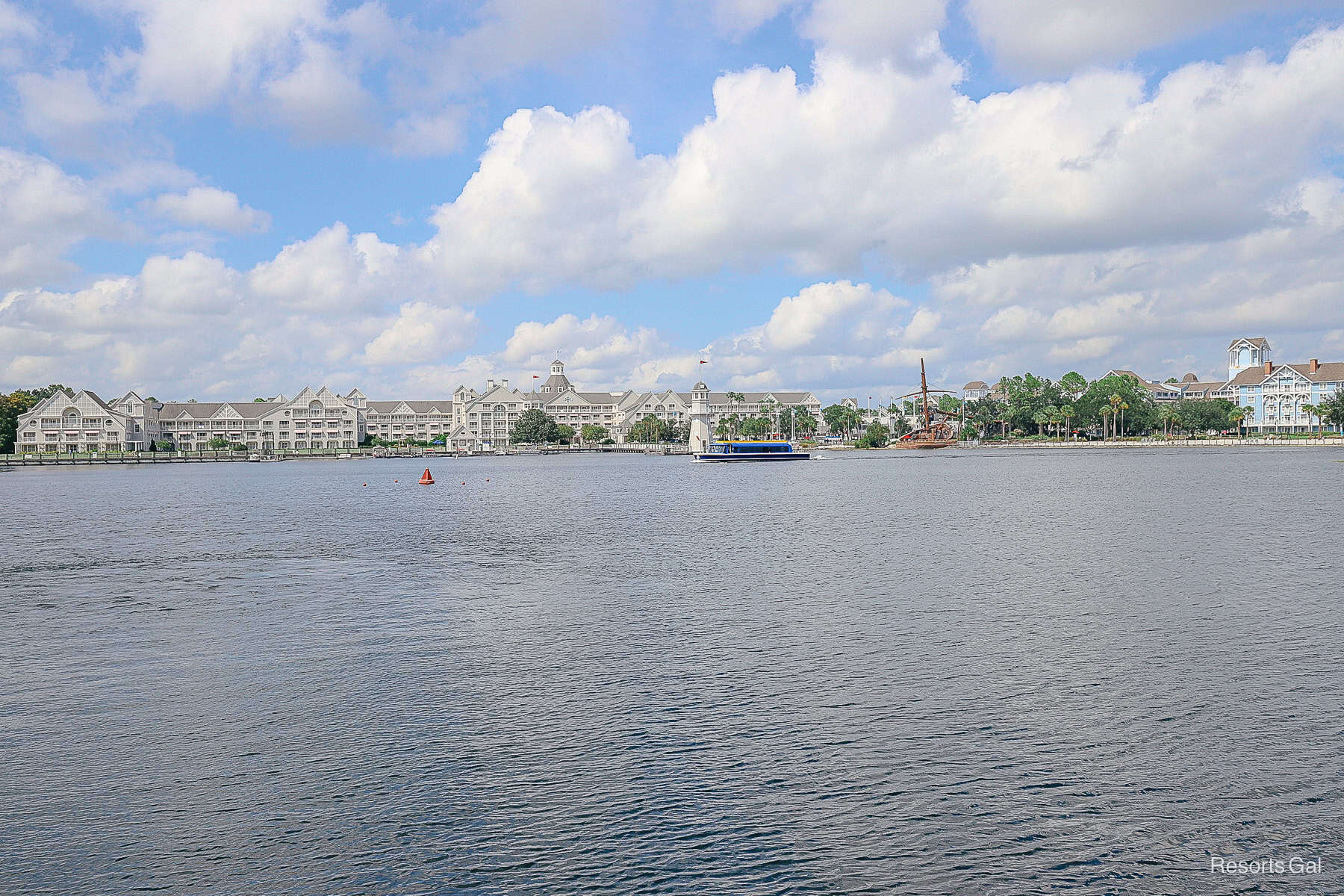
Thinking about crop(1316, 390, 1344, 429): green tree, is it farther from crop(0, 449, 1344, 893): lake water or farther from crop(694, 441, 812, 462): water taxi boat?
crop(0, 449, 1344, 893): lake water

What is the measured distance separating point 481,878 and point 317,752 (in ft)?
16.3

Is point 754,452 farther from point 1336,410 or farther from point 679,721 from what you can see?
point 679,721

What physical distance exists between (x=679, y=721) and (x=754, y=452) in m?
140

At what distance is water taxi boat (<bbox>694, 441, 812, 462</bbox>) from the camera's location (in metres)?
152

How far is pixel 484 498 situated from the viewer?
7431cm

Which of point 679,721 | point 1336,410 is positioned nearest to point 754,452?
point 1336,410

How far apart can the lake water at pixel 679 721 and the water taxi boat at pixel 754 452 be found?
11561cm

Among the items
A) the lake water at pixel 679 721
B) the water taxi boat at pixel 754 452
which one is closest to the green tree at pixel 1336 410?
the water taxi boat at pixel 754 452

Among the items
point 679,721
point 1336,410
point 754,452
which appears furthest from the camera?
point 1336,410

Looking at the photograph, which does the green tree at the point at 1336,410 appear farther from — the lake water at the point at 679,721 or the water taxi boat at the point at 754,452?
the lake water at the point at 679,721

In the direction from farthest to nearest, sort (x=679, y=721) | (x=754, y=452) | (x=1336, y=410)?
(x=1336, y=410), (x=754, y=452), (x=679, y=721)

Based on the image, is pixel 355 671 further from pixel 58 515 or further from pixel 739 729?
pixel 58 515

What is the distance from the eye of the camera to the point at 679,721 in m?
15.3

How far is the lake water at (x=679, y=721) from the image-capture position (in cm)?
1066
